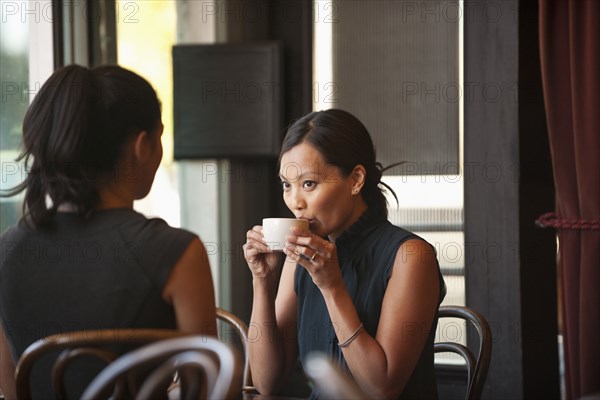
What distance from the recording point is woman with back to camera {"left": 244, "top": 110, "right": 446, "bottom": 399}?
1.75 meters

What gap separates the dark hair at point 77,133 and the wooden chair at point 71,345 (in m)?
0.22

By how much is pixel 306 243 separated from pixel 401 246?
0.24 m

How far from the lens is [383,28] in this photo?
125 inches

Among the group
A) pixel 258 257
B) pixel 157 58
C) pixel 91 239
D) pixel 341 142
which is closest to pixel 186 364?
pixel 91 239

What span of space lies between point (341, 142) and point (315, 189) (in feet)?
0.43

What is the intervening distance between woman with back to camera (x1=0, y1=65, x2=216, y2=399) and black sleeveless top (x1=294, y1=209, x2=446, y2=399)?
21.9 inches

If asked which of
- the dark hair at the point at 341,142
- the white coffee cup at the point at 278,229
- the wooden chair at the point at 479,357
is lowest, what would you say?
the wooden chair at the point at 479,357

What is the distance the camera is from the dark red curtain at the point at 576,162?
266cm

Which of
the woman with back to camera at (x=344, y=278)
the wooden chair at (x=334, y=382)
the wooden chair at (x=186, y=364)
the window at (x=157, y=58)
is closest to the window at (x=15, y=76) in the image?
the window at (x=157, y=58)

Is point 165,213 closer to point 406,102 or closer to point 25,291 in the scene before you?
point 406,102

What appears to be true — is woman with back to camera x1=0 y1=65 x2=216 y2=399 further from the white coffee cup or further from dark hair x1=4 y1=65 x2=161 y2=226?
the white coffee cup

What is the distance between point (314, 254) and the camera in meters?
1.74

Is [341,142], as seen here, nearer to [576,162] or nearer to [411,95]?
[576,162]

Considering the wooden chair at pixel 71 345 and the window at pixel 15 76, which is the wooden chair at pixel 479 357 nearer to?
the wooden chair at pixel 71 345
